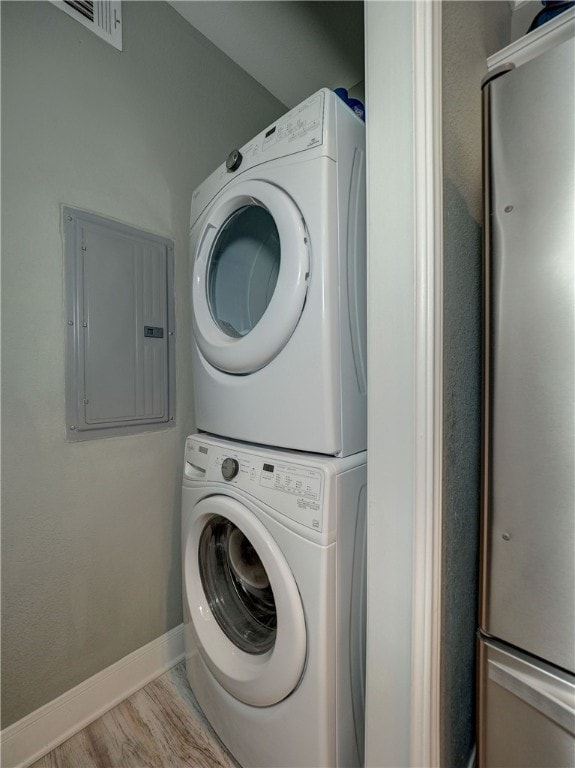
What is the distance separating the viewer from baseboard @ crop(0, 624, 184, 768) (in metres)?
1.05

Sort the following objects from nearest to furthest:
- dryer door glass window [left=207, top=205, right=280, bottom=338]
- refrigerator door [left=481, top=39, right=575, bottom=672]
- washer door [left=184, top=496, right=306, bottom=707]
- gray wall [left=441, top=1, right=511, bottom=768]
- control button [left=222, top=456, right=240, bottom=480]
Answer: refrigerator door [left=481, top=39, right=575, bottom=672], gray wall [left=441, top=1, right=511, bottom=768], washer door [left=184, top=496, right=306, bottom=707], control button [left=222, top=456, right=240, bottom=480], dryer door glass window [left=207, top=205, right=280, bottom=338]

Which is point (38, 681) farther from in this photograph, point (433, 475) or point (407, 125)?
point (407, 125)

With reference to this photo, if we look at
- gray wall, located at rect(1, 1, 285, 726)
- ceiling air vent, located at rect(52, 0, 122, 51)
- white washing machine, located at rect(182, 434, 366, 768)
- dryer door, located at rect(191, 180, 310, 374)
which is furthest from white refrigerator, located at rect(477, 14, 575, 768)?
ceiling air vent, located at rect(52, 0, 122, 51)

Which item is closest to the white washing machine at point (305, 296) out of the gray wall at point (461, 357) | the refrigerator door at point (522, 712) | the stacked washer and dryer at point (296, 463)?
the stacked washer and dryer at point (296, 463)

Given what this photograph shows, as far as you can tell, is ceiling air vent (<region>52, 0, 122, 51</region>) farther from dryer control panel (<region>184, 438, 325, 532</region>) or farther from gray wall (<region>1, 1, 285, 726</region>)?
dryer control panel (<region>184, 438, 325, 532</region>)

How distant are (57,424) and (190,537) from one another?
1.80 feet

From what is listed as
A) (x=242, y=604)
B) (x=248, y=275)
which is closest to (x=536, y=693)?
(x=242, y=604)

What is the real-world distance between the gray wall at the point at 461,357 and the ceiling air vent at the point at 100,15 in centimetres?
114

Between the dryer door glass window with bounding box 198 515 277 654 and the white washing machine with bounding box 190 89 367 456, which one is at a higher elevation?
the white washing machine with bounding box 190 89 367 456

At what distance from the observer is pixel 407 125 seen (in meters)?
0.70

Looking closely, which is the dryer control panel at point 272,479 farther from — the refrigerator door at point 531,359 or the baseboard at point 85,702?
the baseboard at point 85,702

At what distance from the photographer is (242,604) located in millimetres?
1158

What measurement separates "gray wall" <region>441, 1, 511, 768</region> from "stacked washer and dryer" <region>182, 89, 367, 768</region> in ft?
0.72

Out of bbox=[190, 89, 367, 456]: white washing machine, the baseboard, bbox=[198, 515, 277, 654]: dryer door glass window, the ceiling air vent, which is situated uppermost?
the ceiling air vent
